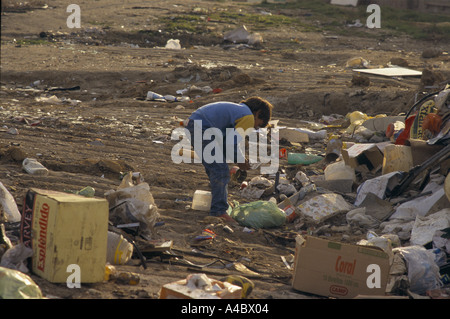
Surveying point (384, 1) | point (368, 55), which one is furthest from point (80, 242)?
point (384, 1)

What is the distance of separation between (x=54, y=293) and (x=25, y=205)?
634mm

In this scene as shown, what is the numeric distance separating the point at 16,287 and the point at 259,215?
8.52 feet

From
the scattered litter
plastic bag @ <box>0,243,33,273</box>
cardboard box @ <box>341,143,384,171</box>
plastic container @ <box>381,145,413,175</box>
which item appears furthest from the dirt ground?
plastic container @ <box>381,145,413,175</box>

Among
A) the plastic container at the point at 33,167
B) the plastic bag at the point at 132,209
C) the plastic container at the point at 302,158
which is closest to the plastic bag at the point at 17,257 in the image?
the plastic bag at the point at 132,209

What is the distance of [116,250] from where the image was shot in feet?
12.6

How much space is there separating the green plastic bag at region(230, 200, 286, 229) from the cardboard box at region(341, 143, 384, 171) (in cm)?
137

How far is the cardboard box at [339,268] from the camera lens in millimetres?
3684

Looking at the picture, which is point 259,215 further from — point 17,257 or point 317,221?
point 17,257

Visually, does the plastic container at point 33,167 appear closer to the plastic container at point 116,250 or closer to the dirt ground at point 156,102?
the dirt ground at point 156,102

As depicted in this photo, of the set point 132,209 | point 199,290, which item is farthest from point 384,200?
point 199,290

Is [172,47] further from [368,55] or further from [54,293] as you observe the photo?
[54,293]

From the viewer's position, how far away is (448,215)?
475 cm

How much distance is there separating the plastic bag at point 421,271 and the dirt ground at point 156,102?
2.55 ft
